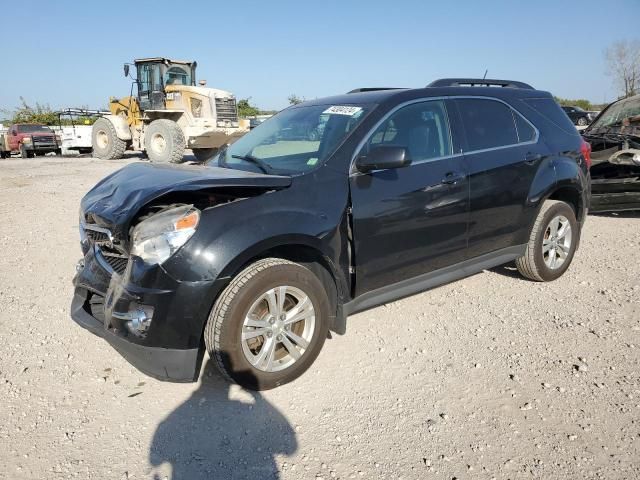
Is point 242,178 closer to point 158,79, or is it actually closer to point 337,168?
point 337,168

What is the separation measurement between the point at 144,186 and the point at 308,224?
100cm

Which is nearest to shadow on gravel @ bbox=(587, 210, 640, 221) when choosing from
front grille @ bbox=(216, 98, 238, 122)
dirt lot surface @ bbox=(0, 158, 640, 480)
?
dirt lot surface @ bbox=(0, 158, 640, 480)

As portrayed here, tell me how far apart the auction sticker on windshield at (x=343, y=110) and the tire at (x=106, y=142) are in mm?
14682

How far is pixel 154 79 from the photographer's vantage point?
15242 millimetres

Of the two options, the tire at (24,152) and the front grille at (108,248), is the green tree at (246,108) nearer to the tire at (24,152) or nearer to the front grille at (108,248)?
the tire at (24,152)

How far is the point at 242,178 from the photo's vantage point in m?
2.75

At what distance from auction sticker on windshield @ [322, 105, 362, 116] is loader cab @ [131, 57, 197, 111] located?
12.7m

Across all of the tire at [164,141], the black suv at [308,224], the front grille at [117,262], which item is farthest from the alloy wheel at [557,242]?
the tire at [164,141]

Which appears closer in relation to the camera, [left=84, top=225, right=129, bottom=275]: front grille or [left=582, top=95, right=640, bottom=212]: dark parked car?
[left=84, top=225, right=129, bottom=275]: front grille

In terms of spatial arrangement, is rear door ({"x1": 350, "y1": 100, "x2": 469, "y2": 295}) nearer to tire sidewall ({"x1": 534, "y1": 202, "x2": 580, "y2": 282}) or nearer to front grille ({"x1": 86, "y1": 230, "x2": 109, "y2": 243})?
tire sidewall ({"x1": 534, "y1": 202, "x2": 580, "y2": 282})

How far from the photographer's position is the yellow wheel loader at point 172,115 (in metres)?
14.5

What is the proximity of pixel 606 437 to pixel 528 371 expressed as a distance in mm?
671

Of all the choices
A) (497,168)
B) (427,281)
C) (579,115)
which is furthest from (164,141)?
(579,115)

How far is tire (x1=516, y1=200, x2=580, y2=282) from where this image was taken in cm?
432
